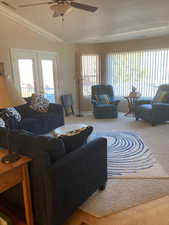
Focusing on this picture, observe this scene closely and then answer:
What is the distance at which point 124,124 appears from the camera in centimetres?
534

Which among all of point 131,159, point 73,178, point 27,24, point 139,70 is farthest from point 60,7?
point 139,70

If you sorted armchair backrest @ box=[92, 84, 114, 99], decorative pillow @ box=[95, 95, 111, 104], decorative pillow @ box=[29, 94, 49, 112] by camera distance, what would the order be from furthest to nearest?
armchair backrest @ box=[92, 84, 114, 99], decorative pillow @ box=[95, 95, 111, 104], decorative pillow @ box=[29, 94, 49, 112]

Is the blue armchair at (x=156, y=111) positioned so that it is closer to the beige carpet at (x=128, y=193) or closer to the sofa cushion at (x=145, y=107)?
the sofa cushion at (x=145, y=107)

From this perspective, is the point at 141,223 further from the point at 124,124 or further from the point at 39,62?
the point at 39,62

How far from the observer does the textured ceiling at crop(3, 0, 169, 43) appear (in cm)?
368

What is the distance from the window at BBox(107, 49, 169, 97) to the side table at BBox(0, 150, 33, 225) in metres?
5.62

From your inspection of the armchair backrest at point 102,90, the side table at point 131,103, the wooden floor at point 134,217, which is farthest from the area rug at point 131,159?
the armchair backrest at point 102,90

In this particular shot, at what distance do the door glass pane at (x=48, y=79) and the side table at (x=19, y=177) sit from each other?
A: 14.3 ft

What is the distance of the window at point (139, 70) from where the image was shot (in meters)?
6.10

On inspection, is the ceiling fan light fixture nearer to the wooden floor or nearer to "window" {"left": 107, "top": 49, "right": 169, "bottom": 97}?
the wooden floor

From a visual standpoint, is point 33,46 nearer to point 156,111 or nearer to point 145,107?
point 145,107

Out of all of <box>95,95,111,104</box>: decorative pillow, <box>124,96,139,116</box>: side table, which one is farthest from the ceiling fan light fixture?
<box>124,96,139,116</box>: side table

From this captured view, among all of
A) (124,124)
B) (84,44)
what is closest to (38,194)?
(124,124)

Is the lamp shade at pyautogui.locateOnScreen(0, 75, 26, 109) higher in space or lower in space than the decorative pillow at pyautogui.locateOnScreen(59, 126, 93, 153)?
higher
